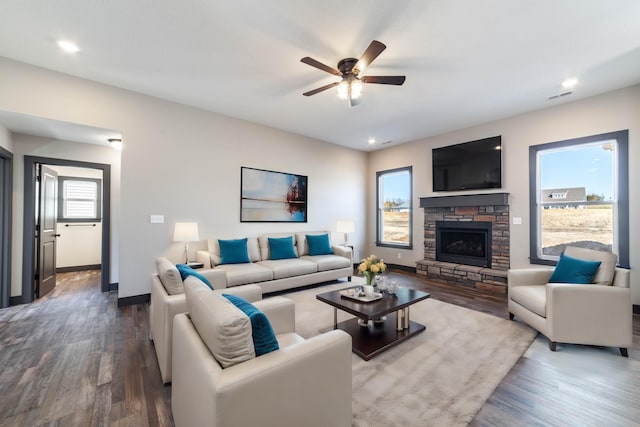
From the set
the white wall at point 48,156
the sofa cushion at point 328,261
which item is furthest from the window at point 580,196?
the white wall at point 48,156

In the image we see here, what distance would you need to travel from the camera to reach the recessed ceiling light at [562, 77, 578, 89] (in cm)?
333

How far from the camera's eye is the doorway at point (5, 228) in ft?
11.4

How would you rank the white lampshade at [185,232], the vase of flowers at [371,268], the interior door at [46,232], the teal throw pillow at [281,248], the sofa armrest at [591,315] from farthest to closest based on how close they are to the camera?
the teal throw pillow at [281,248], the interior door at [46,232], the white lampshade at [185,232], the vase of flowers at [371,268], the sofa armrest at [591,315]

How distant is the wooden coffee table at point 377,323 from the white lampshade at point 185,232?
7.32ft

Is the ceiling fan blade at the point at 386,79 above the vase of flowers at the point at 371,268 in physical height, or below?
above

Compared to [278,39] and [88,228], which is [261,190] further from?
[88,228]

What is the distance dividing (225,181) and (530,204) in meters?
5.21

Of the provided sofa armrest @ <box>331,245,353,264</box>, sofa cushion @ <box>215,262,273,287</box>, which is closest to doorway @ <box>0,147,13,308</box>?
sofa cushion @ <box>215,262,273,287</box>

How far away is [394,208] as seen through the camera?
6.48 m

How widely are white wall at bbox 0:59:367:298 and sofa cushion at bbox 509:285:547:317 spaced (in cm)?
385

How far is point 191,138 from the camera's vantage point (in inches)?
167

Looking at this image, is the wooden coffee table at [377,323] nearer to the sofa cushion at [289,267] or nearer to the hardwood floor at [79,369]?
the sofa cushion at [289,267]

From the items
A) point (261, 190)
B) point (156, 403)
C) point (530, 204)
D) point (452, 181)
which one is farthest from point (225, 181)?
point (530, 204)

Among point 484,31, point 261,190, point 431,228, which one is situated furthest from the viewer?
point 431,228
